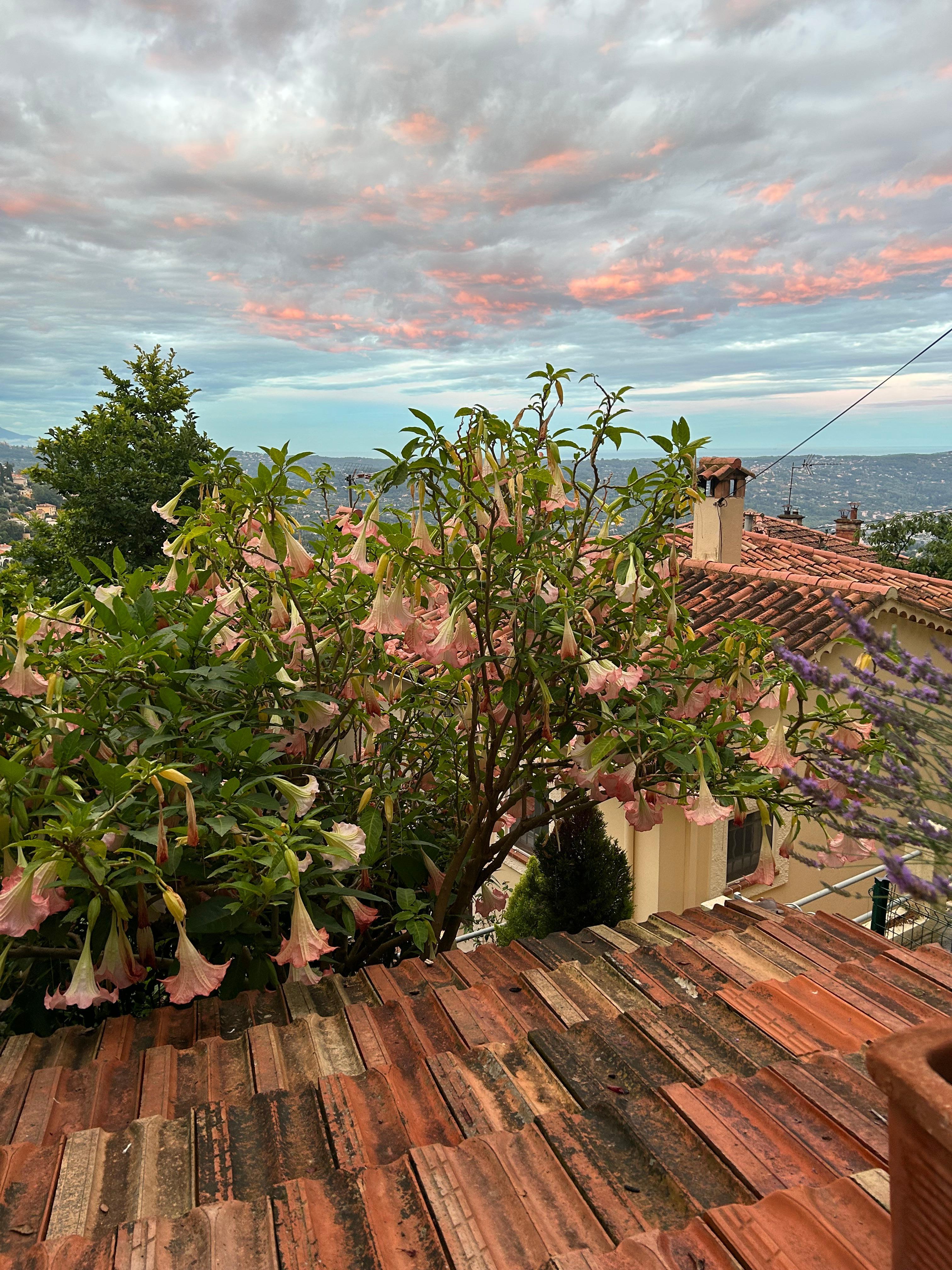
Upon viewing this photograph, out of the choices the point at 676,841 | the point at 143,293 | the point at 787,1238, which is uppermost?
the point at 143,293

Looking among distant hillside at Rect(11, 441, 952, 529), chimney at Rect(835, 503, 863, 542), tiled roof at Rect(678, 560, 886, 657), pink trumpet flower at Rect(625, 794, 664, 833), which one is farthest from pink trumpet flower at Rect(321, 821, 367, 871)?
chimney at Rect(835, 503, 863, 542)

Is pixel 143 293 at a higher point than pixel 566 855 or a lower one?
higher

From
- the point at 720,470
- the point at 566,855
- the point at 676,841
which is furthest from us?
the point at 720,470

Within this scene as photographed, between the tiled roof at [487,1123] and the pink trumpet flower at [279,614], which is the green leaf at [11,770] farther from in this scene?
the pink trumpet flower at [279,614]

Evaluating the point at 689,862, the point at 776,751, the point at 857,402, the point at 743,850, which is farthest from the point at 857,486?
the point at 776,751

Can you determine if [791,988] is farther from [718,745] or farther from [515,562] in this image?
[515,562]

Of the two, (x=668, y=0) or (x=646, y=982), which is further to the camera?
(x=668, y=0)

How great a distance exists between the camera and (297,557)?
276 centimetres

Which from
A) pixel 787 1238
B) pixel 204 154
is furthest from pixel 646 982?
pixel 204 154

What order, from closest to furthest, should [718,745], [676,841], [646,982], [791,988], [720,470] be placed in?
[791,988] → [646,982] → [718,745] → [676,841] → [720,470]

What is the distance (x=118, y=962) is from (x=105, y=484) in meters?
15.0

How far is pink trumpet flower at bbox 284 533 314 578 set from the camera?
2.75 meters

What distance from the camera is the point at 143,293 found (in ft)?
129

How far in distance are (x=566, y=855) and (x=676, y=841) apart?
209 cm
